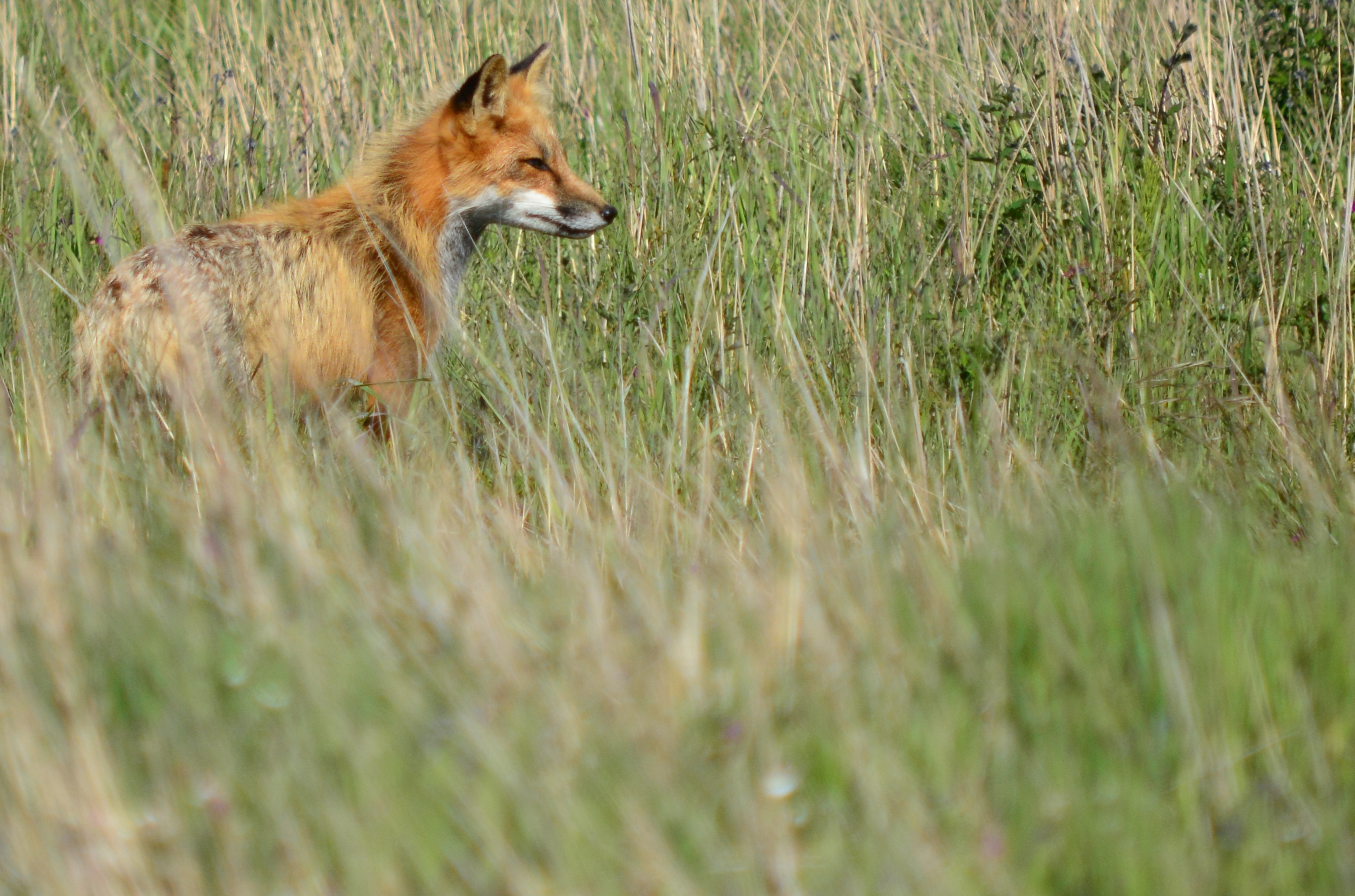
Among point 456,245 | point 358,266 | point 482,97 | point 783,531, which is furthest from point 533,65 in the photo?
point 783,531

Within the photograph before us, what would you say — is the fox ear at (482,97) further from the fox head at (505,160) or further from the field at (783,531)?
the field at (783,531)

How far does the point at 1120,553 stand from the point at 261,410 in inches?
82.7

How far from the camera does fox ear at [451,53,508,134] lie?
4.44 metres

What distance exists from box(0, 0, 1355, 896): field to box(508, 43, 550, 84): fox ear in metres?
0.35

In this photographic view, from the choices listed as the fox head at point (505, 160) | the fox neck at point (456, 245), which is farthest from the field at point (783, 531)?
the fox head at point (505, 160)

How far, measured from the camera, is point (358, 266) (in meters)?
4.20

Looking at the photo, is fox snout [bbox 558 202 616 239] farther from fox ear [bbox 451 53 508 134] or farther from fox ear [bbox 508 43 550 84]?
fox ear [bbox 508 43 550 84]

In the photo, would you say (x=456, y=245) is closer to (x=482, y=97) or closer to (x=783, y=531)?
(x=482, y=97)

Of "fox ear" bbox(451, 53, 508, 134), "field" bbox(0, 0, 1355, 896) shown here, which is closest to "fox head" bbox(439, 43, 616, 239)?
"fox ear" bbox(451, 53, 508, 134)

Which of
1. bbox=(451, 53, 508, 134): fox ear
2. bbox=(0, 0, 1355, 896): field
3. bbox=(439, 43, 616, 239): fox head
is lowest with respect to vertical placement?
bbox=(0, 0, 1355, 896): field

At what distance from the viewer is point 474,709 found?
1549 millimetres

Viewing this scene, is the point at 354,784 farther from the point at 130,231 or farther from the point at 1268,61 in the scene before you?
the point at 1268,61

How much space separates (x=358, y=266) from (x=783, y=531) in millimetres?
2664

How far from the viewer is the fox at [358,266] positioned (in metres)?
3.47
